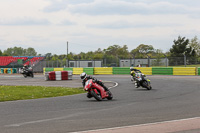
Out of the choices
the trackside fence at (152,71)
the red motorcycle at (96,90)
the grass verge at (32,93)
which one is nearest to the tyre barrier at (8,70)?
the trackside fence at (152,71)

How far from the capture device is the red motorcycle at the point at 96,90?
43.2 ft

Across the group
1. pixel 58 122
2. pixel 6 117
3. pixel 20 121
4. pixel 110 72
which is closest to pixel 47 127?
pixel 58 122

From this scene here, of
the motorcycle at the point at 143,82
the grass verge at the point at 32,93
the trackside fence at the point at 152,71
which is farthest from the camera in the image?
the trackside fence at the point at 152,71

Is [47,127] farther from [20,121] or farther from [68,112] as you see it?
[68,112]

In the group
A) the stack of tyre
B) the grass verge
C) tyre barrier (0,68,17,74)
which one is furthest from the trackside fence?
the grass verge

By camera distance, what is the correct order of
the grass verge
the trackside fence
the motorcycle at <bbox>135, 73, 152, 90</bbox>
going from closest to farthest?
the grass verge → the motorcycle at <bbox>135, 73, 152, 90</bbox> → the trackside fence

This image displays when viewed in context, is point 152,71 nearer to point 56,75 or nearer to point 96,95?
point 56,75

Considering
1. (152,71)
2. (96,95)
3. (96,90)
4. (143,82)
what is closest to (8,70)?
(152,71)

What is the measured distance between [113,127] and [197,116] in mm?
2598

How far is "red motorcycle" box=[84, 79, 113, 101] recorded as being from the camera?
518 inches

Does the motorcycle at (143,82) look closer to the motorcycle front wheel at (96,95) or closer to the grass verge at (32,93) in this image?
the grass verge at (32,93)

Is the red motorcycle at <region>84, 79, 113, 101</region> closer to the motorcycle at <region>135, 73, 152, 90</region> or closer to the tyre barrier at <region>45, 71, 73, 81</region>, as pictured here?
the motorcycle at <region>135, 73, 152, 90</region>

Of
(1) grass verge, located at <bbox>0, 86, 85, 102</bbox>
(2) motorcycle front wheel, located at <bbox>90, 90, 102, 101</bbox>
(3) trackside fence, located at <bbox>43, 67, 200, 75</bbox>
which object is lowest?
(1) grass verge, located at <bbox>0, 86, 85, 102</bbox>

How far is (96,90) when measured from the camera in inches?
526
